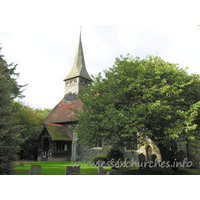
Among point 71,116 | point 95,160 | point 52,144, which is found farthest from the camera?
point 71,116

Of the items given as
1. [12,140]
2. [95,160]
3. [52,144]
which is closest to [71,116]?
[52,144]

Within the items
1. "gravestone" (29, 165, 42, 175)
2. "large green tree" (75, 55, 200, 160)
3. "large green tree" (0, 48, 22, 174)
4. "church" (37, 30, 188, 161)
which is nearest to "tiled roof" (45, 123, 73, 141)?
"church" (37, 30, 188, 161)

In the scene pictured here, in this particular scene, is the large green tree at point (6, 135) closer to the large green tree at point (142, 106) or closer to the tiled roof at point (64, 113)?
the large green tree at point (142, 106)

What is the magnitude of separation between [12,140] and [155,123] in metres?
8.32

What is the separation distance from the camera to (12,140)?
941 cm

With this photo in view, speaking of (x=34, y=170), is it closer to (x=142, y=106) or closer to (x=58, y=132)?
(x=142, y=106)

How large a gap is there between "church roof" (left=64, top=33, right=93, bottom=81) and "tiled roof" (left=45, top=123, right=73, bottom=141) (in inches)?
412

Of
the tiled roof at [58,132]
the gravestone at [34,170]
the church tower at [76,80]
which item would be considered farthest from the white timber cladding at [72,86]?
the gravestone at [34,170]

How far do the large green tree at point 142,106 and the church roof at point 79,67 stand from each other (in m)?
19.2

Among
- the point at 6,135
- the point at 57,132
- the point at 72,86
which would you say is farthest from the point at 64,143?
the point at 6,135

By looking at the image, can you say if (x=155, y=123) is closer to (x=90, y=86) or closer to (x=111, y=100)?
(x=111, y=100)

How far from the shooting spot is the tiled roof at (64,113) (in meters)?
23.8

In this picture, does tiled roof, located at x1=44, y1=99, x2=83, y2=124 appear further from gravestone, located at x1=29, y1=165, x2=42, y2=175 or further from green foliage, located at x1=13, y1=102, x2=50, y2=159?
gravestone, located at x1=29, y1=165, x2=42, y2=175

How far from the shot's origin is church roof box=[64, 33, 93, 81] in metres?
30.2
